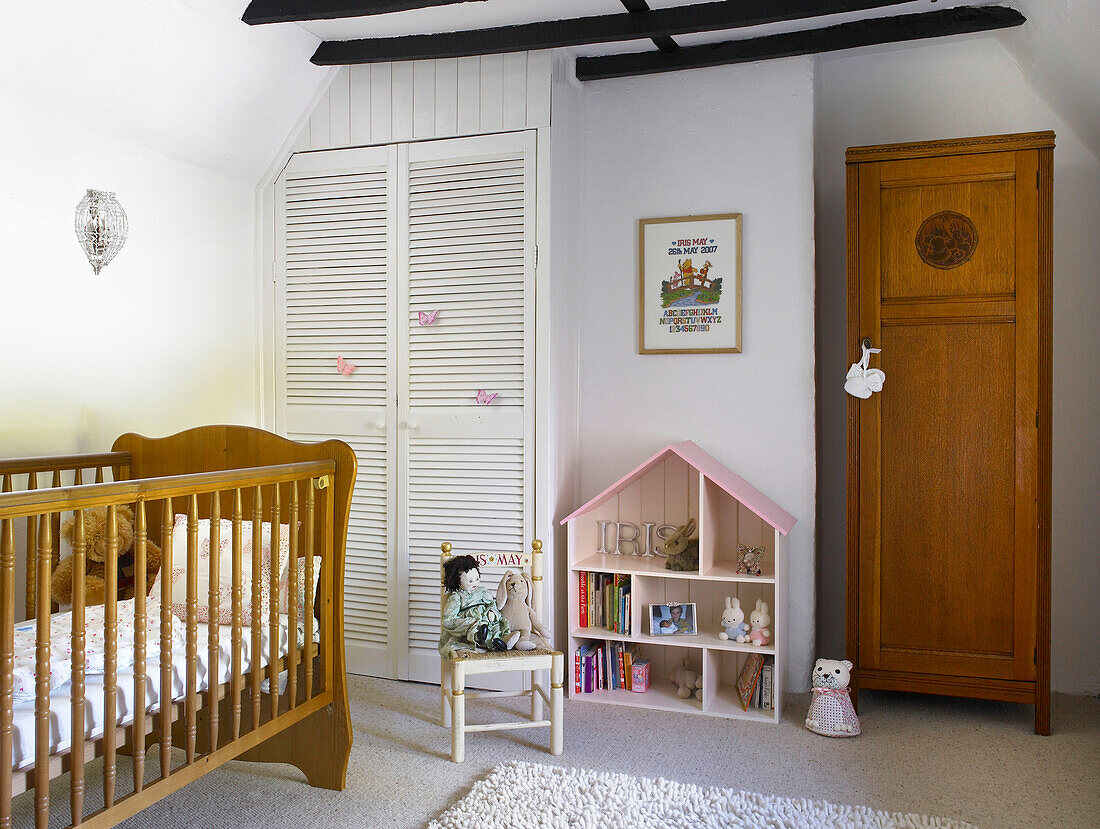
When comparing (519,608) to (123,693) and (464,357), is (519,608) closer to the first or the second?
(464,357)

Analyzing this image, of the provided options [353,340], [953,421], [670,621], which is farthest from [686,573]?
[353,340]

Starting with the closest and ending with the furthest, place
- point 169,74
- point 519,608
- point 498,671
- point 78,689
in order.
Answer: point 78,689
point 498,671
point 519,608
point 169,74

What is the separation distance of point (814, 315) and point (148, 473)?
2264 mm

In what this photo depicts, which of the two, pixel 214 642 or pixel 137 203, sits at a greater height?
pixel 137 203

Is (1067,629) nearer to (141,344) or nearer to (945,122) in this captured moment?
(945,122)

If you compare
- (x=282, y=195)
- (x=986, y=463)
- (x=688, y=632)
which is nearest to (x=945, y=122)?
(x=986, y=463)

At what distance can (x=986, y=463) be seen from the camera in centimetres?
273

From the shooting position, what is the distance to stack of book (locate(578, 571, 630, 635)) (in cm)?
305

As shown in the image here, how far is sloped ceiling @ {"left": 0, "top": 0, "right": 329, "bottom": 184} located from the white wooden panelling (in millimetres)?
120

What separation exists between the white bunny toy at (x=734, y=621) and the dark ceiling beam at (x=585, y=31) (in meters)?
1.86

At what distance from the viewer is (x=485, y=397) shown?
10.3 feet

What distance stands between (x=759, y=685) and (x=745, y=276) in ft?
4.69

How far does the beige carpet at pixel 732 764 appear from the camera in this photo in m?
2.20

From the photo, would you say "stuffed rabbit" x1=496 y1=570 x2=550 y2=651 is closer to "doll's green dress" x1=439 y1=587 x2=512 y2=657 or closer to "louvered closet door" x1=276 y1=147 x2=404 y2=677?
"doll's green dress" x1=439 y1=587 x2=512 y2=657
